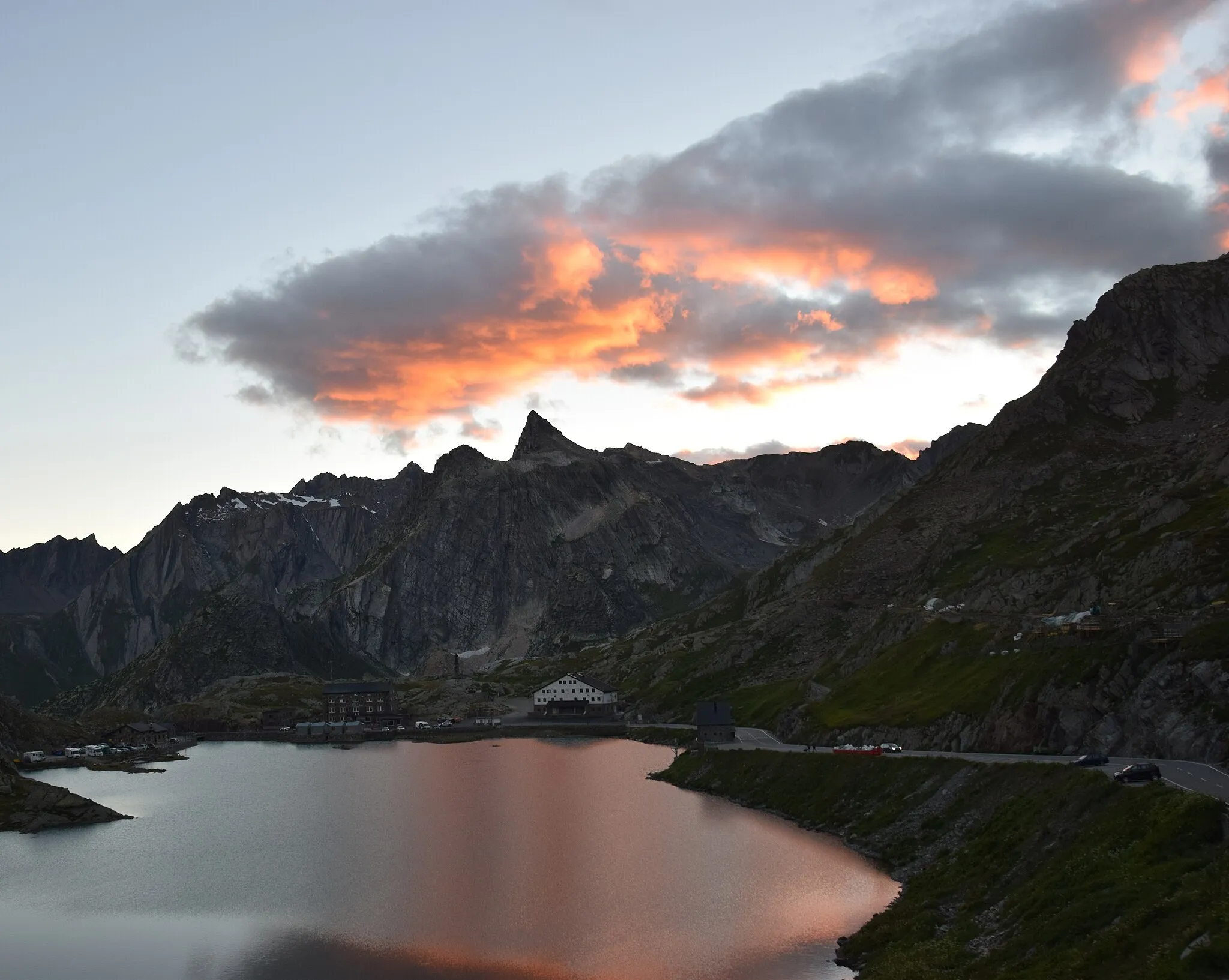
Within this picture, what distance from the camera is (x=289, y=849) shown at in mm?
104812

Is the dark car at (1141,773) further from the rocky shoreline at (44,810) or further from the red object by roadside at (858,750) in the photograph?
the rocky shoreline at (44,810)

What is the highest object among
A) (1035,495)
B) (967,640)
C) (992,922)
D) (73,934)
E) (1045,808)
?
(1035,495)

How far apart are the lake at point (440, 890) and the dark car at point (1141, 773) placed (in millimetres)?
18704

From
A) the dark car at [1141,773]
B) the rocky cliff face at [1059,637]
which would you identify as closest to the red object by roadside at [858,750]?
the rocky cliff face at [1059,637]

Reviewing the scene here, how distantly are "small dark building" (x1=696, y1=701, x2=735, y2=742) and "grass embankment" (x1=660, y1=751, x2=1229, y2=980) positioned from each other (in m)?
51.0

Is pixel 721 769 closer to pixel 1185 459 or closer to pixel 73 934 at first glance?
pixel 73 934

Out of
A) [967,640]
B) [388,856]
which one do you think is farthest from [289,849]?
[967,640]

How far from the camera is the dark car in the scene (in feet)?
201

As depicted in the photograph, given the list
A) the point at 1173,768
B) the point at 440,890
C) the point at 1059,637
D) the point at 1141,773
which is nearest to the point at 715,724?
the point at 1059,637

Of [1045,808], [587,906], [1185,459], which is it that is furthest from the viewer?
[1185,459]

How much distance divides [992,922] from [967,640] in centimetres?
7698

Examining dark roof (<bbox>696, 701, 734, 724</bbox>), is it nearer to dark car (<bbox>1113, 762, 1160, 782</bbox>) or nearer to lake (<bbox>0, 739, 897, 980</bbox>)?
lake (<bbox>0, 739, 897, 980</bbox>)

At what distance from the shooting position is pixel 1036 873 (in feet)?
195

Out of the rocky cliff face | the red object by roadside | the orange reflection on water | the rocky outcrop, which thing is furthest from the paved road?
the rocky outcrop
